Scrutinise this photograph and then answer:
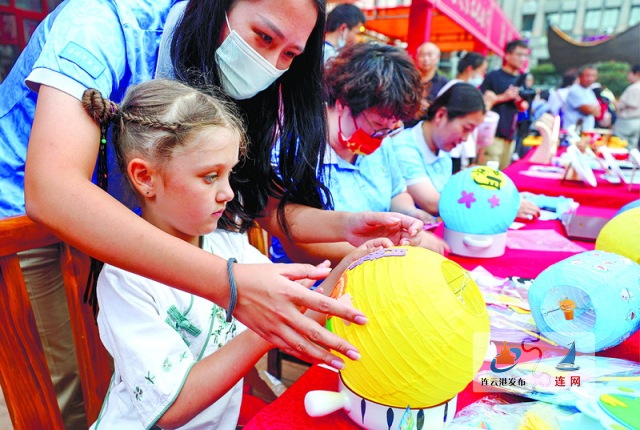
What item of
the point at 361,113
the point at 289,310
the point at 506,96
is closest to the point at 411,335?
the point at 289,310

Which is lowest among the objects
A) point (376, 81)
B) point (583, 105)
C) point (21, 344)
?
point (583, 105)

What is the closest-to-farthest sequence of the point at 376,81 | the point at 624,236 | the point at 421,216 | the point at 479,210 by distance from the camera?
1. the point at 624,236
2. the point at 479,210
3. the point at 376,81
4. the point at 421,216

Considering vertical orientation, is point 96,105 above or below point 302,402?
above

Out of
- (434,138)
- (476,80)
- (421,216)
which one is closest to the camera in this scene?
(421,216)

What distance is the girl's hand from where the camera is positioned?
1.84 ft

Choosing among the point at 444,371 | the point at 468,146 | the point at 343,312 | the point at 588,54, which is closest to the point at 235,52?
the point at 343,312

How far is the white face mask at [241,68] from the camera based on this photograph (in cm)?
Result: 95

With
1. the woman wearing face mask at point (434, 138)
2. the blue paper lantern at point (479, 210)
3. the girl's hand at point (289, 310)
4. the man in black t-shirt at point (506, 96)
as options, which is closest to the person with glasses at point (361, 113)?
the blue paper lantern at point (479, 210)

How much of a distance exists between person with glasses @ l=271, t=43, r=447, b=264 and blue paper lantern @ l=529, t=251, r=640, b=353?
74 cm

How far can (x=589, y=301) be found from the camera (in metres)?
A: 0.80

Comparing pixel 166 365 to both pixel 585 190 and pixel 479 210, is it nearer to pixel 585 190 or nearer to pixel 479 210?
pixel 479 210

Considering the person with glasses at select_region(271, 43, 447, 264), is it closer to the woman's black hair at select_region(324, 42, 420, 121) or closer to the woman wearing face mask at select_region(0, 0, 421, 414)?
the woman's black hair at select_region(324, 42, 420, 121)

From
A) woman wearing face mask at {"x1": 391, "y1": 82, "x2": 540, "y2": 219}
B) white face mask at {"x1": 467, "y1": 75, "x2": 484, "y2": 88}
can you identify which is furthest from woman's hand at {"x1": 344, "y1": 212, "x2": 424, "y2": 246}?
white face mask at {"x1": 467, "y1": 75, "x2": 484, "y2": 88}

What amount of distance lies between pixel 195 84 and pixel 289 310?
595mm
